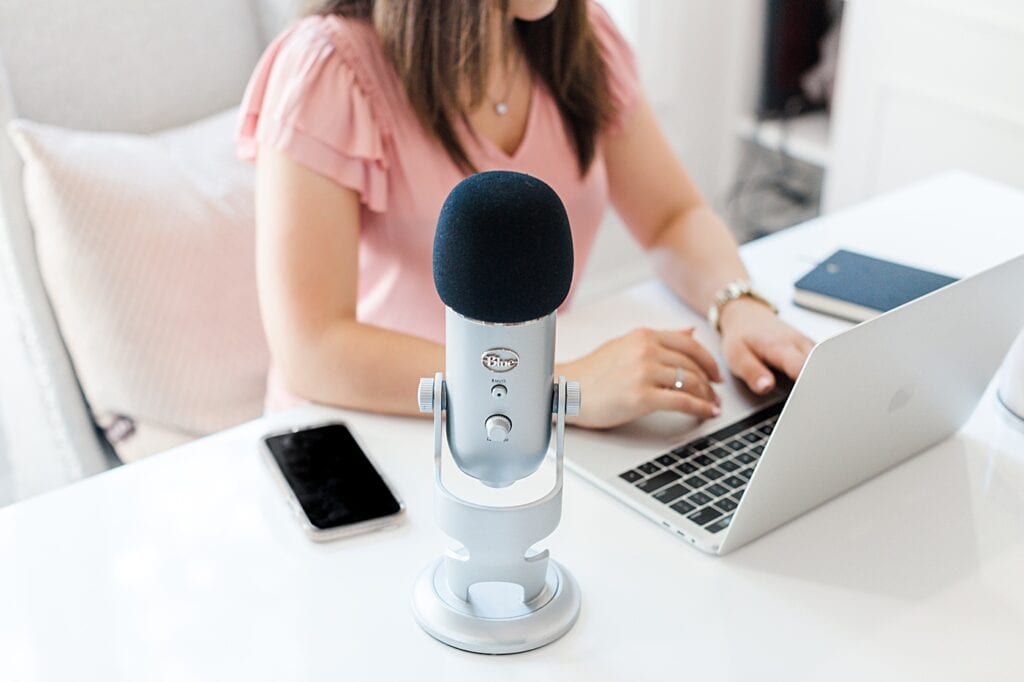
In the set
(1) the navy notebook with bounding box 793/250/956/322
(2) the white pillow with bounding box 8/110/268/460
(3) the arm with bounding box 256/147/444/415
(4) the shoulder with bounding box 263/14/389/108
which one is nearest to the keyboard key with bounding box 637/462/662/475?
(3) the arm with bounding box 256/147/444/415

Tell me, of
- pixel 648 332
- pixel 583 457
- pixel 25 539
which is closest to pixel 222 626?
pixel 25 539

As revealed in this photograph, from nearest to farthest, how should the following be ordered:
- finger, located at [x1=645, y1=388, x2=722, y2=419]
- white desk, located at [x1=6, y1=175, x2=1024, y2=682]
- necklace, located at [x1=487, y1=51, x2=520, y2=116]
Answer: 1. white desk, located at [x1=6, y1=175, x2=1024, y2=682]
2. finger, located at [x1=645, y1=388, x2=722, y2=419]
3. necklace, located at [x1=487, y1=51, x2=520, y2=116]

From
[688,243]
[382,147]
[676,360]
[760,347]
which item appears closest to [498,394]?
[676,360]

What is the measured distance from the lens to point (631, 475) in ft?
3.02

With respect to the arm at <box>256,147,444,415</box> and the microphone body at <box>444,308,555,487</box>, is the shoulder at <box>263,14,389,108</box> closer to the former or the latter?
the arm at <box>256,147,444,415</box>

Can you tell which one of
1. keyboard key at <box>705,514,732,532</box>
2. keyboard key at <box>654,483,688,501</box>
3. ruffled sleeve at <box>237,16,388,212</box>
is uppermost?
ruffled sleeve at <box>237,16,388,212</box>

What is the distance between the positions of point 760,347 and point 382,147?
17.7 inches

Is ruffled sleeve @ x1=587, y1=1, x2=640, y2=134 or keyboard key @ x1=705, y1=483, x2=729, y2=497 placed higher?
ruffled sleeve @ x1=587, y1=1, x2=640, y2=134

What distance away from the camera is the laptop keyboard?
0.88 metres

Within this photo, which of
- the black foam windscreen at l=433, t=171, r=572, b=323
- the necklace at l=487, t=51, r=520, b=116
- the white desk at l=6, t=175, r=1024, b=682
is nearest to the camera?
the black foam windscreen at l=433, t=171, r=572, b=323

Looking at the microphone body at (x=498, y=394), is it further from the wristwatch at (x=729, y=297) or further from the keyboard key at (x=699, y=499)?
the wristwatch at (x=729, y=297)

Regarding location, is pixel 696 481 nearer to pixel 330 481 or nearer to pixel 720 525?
pixel 720 525

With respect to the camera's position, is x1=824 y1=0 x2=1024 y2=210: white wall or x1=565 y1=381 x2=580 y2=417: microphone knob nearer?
x1=565 y1=381 x2=580 y2=417: microphone knob

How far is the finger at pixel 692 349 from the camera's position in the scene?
104 centimetres
